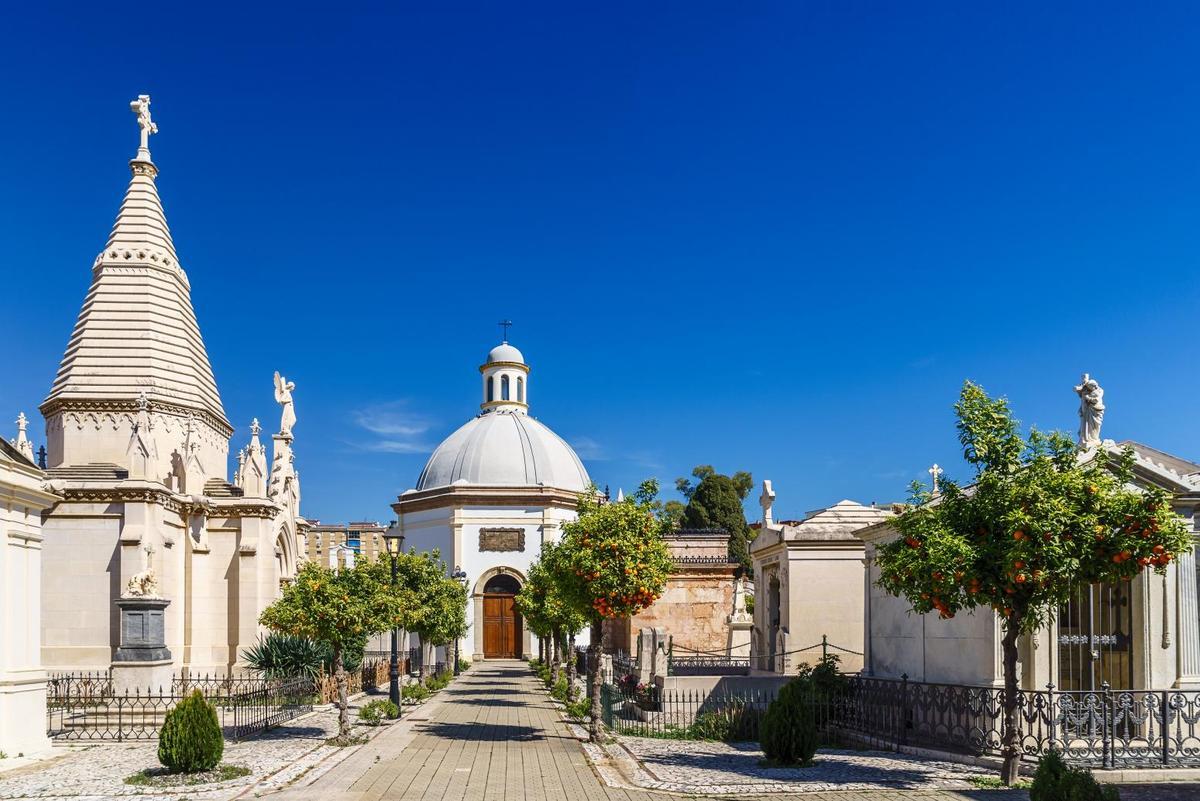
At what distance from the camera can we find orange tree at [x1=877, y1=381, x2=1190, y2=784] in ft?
44.7

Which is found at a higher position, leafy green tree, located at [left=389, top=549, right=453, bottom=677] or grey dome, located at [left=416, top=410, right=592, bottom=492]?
grey dome, located at [left=416, top=410, right=592, bottom=492]

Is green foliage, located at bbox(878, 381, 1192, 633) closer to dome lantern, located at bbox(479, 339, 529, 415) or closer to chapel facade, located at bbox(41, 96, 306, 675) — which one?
chapel facade, located at bbox(41, 96, 306, 675)

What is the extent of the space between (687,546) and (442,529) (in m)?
20.4

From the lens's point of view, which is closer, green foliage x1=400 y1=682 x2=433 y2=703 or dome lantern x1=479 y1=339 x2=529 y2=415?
green foliage x1=400 y1=682 x2=433 y2=703

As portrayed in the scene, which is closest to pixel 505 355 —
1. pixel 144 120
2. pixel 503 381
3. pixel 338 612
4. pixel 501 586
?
pixel 503 381

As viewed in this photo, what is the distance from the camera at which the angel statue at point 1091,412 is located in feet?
56.5

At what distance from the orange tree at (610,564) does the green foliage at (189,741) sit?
24.9 feet

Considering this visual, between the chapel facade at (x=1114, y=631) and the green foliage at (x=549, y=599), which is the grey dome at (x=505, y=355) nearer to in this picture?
the green foliage at (x=549, y=599)

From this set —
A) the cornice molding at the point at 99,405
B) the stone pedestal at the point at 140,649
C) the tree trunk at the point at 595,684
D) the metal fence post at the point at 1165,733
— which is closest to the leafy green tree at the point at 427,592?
the stone pedestal at the point at 140,649

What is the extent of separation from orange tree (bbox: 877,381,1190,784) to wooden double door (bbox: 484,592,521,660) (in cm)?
4420

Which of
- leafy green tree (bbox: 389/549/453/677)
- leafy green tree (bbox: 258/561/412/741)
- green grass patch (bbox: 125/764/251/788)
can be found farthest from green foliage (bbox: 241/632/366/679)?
green grass patch (bbox: 125/764/251/788)

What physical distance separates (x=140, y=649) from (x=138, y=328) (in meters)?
15.3

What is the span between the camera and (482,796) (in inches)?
575

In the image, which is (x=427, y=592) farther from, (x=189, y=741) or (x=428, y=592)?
(x=189, y=741)
